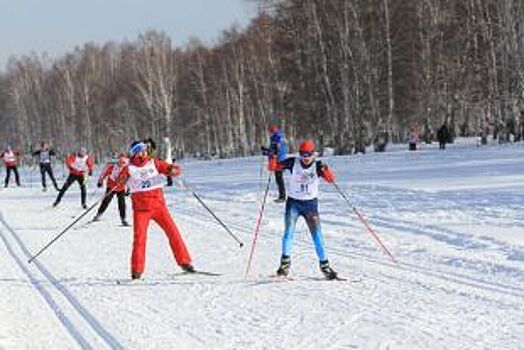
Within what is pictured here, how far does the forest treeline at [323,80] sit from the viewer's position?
3559 cm

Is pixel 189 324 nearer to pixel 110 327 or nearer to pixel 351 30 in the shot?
pixel 110 327

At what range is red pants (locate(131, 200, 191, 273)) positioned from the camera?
9.45 meters

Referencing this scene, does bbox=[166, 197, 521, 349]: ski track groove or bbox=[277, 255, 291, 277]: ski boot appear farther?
bbox=[277, 255, 291, 277]: ski boot

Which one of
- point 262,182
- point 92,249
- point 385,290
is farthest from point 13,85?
point 385,290

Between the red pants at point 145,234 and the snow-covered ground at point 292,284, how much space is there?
242 mm

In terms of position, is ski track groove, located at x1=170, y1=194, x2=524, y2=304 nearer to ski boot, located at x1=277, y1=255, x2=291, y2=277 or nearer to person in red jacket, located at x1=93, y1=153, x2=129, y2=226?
ski boot, located at x1=277, y1=255, x2=291, y2=277

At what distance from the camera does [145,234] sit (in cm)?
951

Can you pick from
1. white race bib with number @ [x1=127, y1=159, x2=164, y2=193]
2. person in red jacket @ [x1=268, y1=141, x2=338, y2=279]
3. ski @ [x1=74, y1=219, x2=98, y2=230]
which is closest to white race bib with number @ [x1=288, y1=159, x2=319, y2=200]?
person in red jacket @ [x1=268, y1=141, x2=338, y2=279]

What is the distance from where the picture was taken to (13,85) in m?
83.2

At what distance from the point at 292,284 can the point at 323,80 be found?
3064 cm

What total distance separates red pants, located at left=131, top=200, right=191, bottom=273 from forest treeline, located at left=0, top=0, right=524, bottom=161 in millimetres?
20320

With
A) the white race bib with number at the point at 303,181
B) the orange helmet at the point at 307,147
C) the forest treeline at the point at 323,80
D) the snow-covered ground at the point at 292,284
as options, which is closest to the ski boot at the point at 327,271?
the snow-covered ground at the point at 292,284

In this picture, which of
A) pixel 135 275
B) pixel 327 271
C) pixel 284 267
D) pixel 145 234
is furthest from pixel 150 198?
pixel 327 271

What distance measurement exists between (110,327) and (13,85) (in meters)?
80.8
